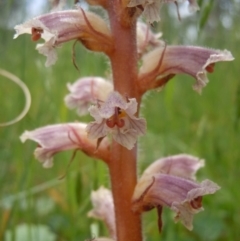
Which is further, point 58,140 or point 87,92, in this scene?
point 87,92

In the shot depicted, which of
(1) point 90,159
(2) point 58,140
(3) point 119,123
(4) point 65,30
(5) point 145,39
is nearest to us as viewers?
(3) point 119,123

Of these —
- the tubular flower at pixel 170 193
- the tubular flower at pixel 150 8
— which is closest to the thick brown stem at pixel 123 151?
the tubular flower at pixel 170 193

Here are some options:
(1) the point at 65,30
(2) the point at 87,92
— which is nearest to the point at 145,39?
(2) the point at 87,92

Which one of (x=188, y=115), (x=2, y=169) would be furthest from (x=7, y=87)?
(x=2, y=169)

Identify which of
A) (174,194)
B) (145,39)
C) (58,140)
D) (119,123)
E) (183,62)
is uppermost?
(145,39)

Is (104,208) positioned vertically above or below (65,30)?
below

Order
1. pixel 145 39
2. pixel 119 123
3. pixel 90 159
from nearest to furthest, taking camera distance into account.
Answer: pixel 119 123, pixel 145 39, pixel 90 159

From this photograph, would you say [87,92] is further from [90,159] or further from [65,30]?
[90,159]

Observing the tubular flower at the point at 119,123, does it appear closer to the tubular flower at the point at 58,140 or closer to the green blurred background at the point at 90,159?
the tubular flower at the point at 58,140
